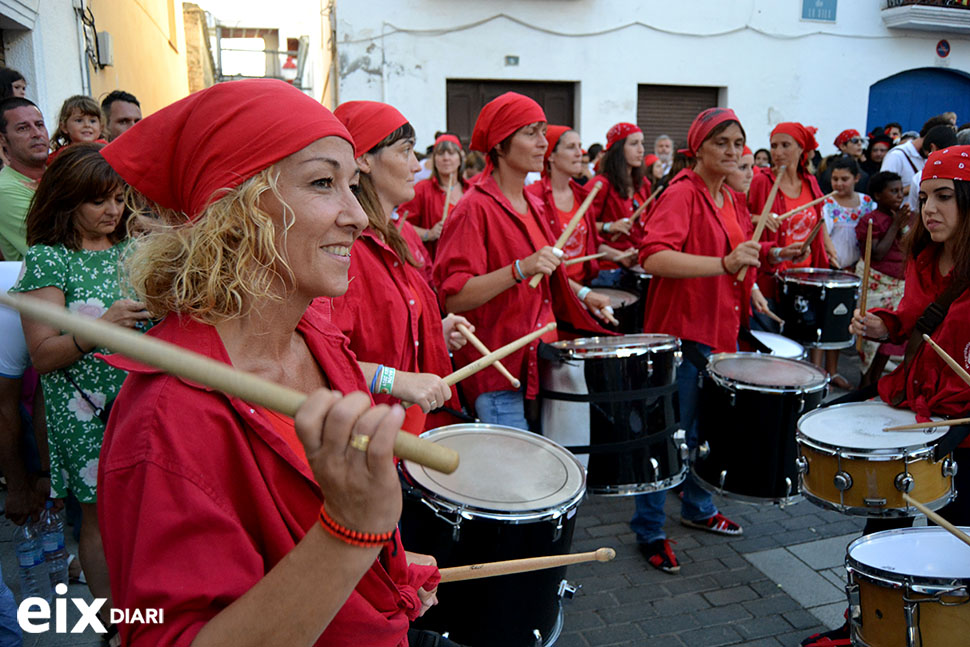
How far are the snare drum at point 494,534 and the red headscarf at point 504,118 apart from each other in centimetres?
188

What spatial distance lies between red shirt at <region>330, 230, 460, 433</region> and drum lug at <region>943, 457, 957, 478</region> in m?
2.04

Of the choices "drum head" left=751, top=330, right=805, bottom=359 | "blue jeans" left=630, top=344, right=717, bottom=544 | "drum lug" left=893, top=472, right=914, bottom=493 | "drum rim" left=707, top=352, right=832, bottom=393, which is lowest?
"blue jeans" left=630, top=344, right=717, bottom=544

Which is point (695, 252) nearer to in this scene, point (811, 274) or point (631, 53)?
point (811, 274)

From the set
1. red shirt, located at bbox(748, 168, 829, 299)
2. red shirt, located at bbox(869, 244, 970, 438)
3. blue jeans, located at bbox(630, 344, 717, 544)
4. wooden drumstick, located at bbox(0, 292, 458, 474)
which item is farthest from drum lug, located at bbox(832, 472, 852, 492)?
red shirt, located at bbox(748, 168, 829, 299)

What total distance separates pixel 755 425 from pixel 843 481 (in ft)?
2.81

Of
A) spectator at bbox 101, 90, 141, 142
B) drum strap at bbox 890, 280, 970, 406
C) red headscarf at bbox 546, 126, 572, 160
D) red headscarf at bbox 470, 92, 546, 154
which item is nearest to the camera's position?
drum strap at bbox 890, 280, 970, 406

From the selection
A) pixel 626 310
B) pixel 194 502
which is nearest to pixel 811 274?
pixel 626 310

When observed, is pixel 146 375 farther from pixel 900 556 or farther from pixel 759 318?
pixel 759 318

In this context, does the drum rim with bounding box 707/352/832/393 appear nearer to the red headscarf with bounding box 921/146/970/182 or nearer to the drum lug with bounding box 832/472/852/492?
the drum lug with bounding box 832/472/852/492

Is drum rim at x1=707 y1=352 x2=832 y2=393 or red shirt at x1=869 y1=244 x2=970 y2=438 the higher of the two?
red shirt at x1=869 y1=244 x2=970 y2=438

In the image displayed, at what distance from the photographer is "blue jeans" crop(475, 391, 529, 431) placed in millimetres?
3520

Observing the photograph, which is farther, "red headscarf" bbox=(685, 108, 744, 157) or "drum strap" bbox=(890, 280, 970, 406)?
"red headscarf" bbox=(685, 108, 744, 157)

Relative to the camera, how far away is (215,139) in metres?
1.44

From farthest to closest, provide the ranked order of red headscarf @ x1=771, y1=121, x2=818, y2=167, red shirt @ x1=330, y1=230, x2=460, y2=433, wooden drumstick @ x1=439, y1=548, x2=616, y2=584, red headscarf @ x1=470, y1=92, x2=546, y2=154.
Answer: red headscarf @ x1=771, y1=121, x2=818, y2=167 → red headscarf @ x1=470, y1=92, x2=546, y2=154 → red shirt @ x1=330, y1=230, x2=460, y2=433 → wooden drumstick @ x1=439, y1=548, x2=616, y2=584
